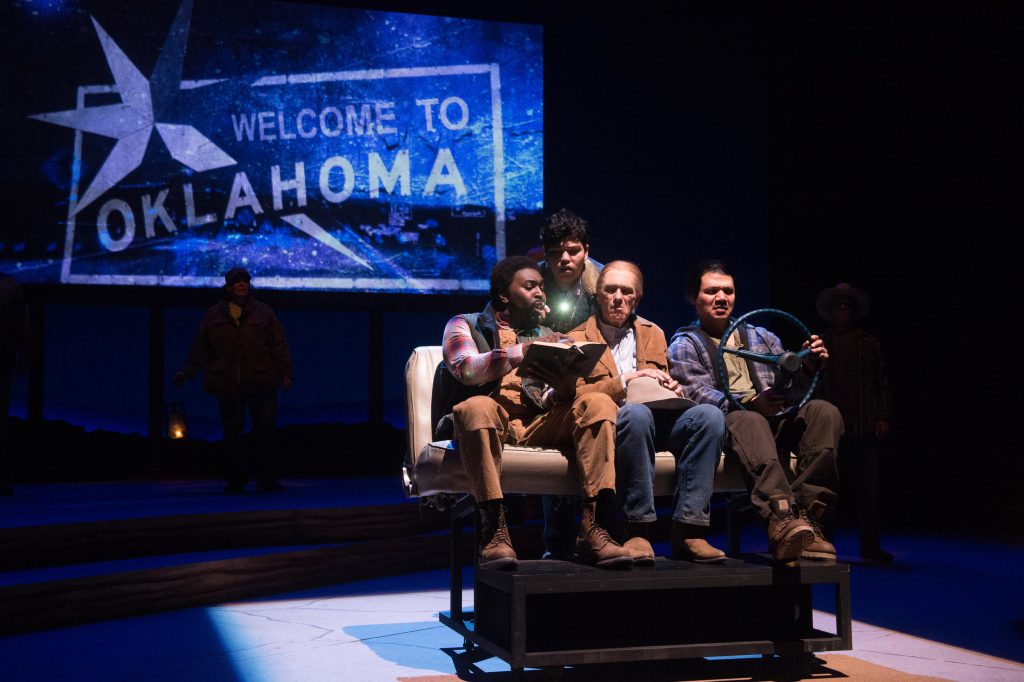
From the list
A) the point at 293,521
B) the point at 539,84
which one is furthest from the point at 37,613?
the point at 539,84

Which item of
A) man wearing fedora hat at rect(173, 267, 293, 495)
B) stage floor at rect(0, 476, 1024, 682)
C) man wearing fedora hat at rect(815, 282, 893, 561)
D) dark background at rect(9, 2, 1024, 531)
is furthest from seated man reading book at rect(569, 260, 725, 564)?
dark background at rect(9, 2, 1024, 531)

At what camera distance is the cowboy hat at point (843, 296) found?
5.45 m

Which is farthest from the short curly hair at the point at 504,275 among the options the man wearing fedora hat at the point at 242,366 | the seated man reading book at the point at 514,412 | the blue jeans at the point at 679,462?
the man wearing fedora hat at the point at 242,366

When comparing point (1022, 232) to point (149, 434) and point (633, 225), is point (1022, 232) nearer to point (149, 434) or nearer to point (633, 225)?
point (633, 225)

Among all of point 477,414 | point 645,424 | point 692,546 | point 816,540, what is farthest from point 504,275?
point 816,540

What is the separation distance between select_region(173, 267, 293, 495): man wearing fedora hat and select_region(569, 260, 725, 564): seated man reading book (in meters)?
3.50

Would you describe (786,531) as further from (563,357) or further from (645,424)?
(563,357)

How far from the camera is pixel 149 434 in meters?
7.78

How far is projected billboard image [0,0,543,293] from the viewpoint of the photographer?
23.2 feet

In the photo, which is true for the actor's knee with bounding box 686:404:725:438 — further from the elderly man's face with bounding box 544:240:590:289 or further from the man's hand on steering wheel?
the elderly man's face with bounding box 544:240:590:289

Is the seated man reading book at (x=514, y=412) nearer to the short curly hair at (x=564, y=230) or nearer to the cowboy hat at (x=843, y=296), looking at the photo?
the short curly hair at (x=564, y=230)

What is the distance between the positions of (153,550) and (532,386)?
7.15 ft

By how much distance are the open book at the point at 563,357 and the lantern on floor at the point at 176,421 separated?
210 inches

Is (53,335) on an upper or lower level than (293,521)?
upper
